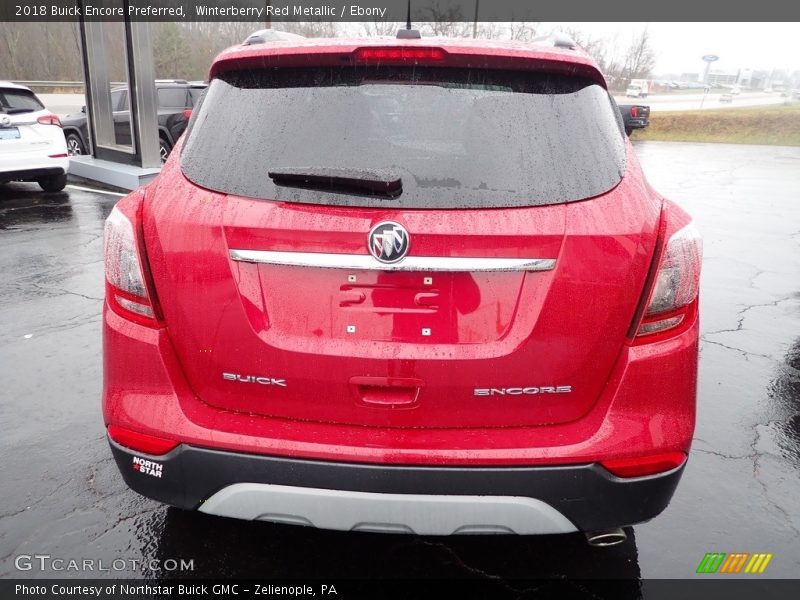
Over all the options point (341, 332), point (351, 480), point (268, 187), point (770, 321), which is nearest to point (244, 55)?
point (268, 187)

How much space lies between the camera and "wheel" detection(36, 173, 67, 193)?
10.6 meters

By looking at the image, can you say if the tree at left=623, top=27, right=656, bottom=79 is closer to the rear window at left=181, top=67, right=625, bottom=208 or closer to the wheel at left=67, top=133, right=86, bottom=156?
the wheel at left=67, top=133, right=86, bottom=156

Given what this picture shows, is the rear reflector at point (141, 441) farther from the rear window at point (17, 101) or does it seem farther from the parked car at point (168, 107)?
the parked car at point (168, 107)

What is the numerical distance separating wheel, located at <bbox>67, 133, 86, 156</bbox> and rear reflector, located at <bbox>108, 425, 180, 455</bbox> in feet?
51.0

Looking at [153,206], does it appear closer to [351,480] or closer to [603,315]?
[351,480]

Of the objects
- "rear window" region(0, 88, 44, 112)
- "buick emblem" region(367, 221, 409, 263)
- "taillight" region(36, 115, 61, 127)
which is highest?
"buick emblem" region(367, 221, 409, 263)

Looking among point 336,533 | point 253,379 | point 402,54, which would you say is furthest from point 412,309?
point 336,533

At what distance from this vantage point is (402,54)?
1.96m

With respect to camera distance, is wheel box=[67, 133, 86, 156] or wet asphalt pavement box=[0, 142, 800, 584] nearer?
wet asphalt pavement box=[0, 142, 800, 584]

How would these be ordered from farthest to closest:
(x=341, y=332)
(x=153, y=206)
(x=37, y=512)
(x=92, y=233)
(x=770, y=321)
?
(x=92, y=233) < (x=770, y=321) < (x=37, y=512) < (x=153, y=206) < (x=341, y=332)

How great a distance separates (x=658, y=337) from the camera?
193 centimetres

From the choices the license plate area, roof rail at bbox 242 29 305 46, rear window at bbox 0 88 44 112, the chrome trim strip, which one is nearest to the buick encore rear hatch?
the chrome trim strip

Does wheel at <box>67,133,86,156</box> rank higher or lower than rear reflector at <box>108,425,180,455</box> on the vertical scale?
lower

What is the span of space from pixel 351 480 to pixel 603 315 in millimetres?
836
